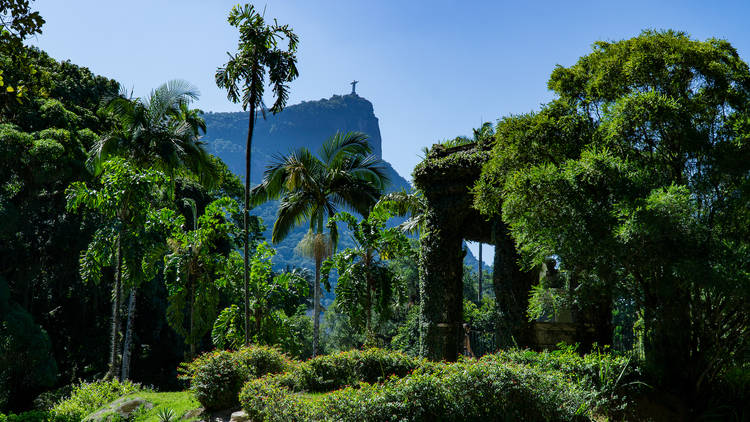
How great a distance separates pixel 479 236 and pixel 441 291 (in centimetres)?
253

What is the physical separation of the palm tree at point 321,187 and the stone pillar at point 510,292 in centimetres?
668

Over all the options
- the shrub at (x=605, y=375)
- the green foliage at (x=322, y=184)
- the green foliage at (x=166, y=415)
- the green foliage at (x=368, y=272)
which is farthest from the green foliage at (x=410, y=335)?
the shrub at (x=605, y=375)

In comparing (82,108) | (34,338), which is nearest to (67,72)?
(82,108)

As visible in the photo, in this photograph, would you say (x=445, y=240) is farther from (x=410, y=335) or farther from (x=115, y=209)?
(x=410, y=335)

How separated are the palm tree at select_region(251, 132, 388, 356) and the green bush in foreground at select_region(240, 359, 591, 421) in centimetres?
1074

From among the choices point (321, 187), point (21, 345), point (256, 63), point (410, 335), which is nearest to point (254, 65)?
point (256, 63)

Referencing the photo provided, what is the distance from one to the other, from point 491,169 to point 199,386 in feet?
20.9

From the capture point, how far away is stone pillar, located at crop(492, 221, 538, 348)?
11.3m

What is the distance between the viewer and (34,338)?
15172 mm

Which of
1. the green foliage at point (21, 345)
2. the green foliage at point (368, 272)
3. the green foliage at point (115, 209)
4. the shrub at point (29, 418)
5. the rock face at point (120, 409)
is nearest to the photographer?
the shrub at point (29, 418)

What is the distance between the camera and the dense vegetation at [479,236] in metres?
6.26

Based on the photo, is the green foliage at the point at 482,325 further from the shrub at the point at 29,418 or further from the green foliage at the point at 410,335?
the shrub at the point at 29,418

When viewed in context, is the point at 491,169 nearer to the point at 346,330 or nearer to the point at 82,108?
the point at 82,108

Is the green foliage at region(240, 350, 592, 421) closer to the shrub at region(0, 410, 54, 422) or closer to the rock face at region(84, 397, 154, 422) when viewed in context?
the rock face at region(84, 397, 154, 422)
